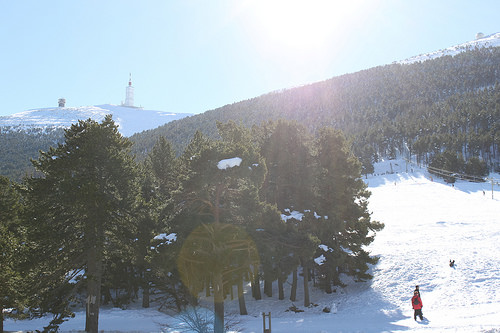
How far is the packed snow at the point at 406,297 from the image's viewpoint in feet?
57.5

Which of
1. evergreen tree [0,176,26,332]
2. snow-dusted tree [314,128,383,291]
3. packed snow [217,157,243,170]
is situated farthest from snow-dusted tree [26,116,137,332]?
snow-dusted tree [314,128,383,291]

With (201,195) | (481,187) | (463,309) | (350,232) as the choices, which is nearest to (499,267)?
(463,309)

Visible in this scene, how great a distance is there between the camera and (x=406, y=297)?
867 inches

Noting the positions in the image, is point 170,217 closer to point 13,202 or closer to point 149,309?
point 13,202

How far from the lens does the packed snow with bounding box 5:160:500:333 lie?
17.5 metres

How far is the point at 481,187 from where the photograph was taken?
6806 cm

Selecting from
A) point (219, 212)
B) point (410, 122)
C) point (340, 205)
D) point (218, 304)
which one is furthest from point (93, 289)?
point (410, 122)

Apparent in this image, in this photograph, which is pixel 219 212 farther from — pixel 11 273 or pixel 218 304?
pixel 11 273

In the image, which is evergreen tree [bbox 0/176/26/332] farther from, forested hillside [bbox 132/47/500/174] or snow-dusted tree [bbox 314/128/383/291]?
forested hillside [bbox 132/47/500/174]

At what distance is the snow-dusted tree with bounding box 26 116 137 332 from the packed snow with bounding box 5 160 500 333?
4.90 meters

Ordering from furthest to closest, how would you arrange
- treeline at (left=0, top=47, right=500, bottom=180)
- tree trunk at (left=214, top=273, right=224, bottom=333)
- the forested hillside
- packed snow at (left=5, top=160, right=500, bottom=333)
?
1. the forested hillside
2. treeline at (left=0, top=47, right=500, bottom=180)
3. packed snow at (left=5, top=160, right=500, bottom=333)
4. tree trunk at (left=214, top=273, right=224, bottom=333)

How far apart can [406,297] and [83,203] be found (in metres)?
18.5

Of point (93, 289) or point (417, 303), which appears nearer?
point (417, 303)

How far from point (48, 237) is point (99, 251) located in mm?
2335
